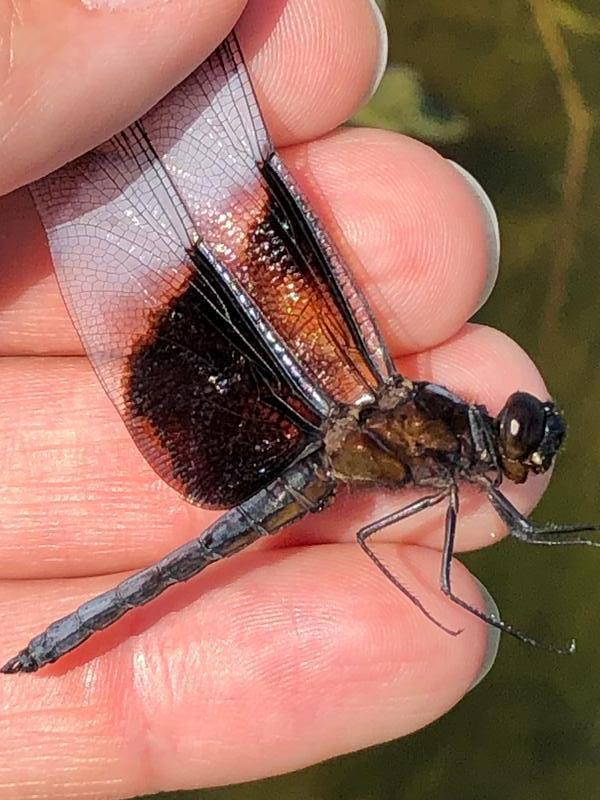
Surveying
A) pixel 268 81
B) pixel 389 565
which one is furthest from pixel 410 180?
pixel 389 565

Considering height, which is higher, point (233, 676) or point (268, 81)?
point (268, 81)

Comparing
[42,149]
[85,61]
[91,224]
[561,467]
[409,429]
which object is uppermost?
[85,61]

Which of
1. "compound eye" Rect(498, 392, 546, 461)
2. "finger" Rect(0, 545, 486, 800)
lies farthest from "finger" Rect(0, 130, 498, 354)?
"finger" Rect(0, 545, 486, 800)

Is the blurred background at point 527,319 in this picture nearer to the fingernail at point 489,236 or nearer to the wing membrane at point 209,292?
the fingernail at point 489,236

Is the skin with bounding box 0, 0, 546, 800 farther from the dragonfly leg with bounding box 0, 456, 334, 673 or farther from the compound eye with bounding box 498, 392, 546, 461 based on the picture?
the compound eye with bounding box 498, 392, 546, 461

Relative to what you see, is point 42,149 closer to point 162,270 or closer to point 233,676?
point 162,270

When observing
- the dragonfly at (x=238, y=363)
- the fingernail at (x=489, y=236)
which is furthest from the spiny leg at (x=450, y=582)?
the fingernail at (x=489, y=236)

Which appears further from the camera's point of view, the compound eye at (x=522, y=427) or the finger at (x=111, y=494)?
the finger at (x=111, y=494)
